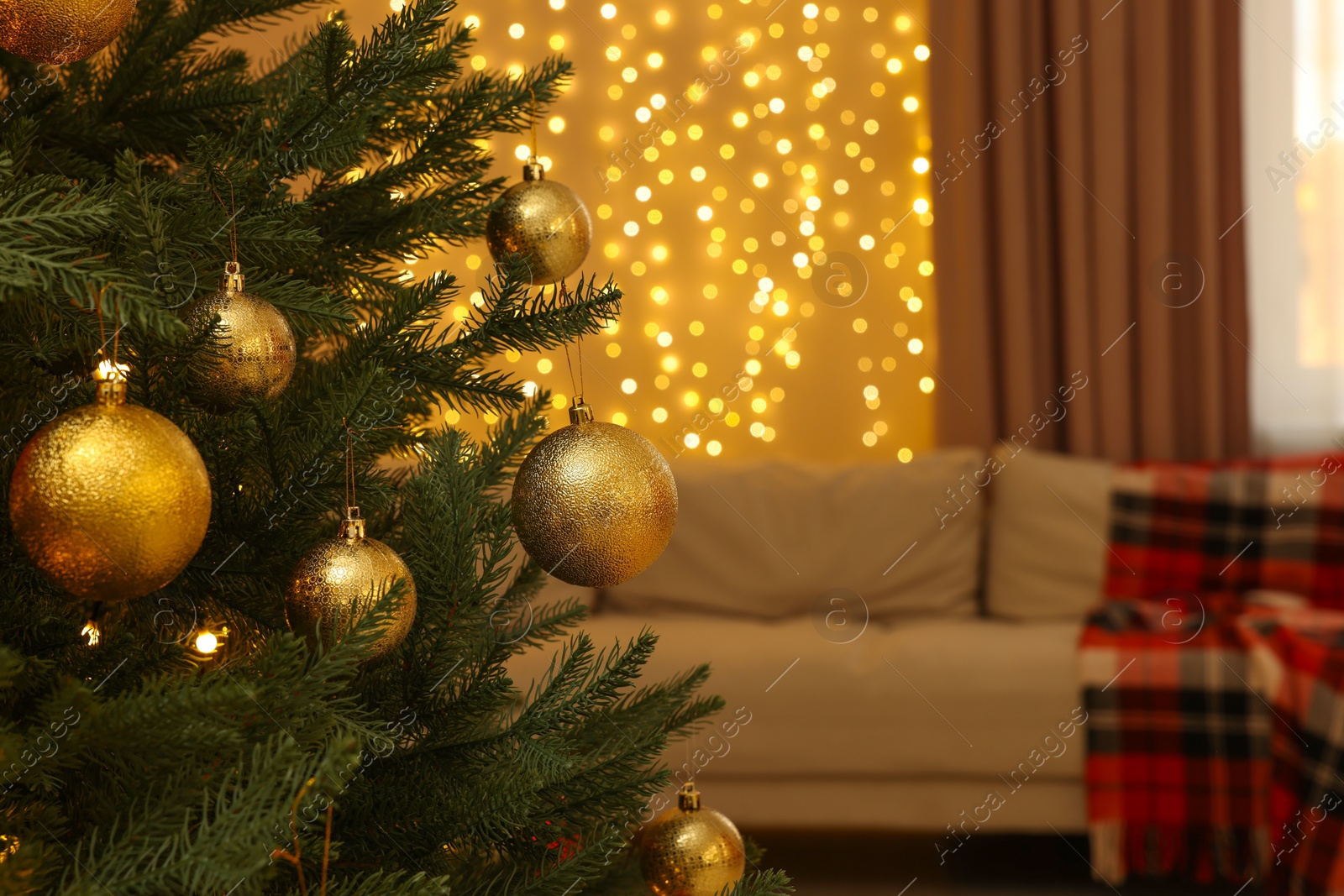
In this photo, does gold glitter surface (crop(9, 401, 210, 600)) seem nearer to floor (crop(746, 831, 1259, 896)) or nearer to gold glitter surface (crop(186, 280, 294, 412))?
gold glitter surface (crop(186, 280, 294, 412))

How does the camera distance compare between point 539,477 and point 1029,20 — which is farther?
point 1029,20

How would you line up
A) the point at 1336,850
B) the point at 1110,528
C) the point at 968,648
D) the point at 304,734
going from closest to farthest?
the point at 304,734, the point at 1336,850, the point at 968,648, the point at 1110,528

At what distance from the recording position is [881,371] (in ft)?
9.36

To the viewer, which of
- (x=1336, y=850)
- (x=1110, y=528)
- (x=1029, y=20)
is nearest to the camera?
(x=1336, y=850)

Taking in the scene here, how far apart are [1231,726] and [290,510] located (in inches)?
71.2

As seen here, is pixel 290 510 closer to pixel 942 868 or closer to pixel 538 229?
pixel 538 229

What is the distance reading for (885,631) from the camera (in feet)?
7.30

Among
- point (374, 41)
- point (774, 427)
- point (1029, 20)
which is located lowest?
point (374, 41)

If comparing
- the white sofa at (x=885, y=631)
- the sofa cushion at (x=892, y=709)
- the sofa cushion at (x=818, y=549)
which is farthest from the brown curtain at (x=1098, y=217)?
the sofa cushion at (x=892, y=709)

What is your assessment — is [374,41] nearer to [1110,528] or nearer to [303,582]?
[303,582]

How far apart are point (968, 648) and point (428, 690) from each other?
1.65 metres

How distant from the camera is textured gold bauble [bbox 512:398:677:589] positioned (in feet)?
1.59

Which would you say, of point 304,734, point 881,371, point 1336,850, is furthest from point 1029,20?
point 304,734

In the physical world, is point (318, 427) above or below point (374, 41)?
below
